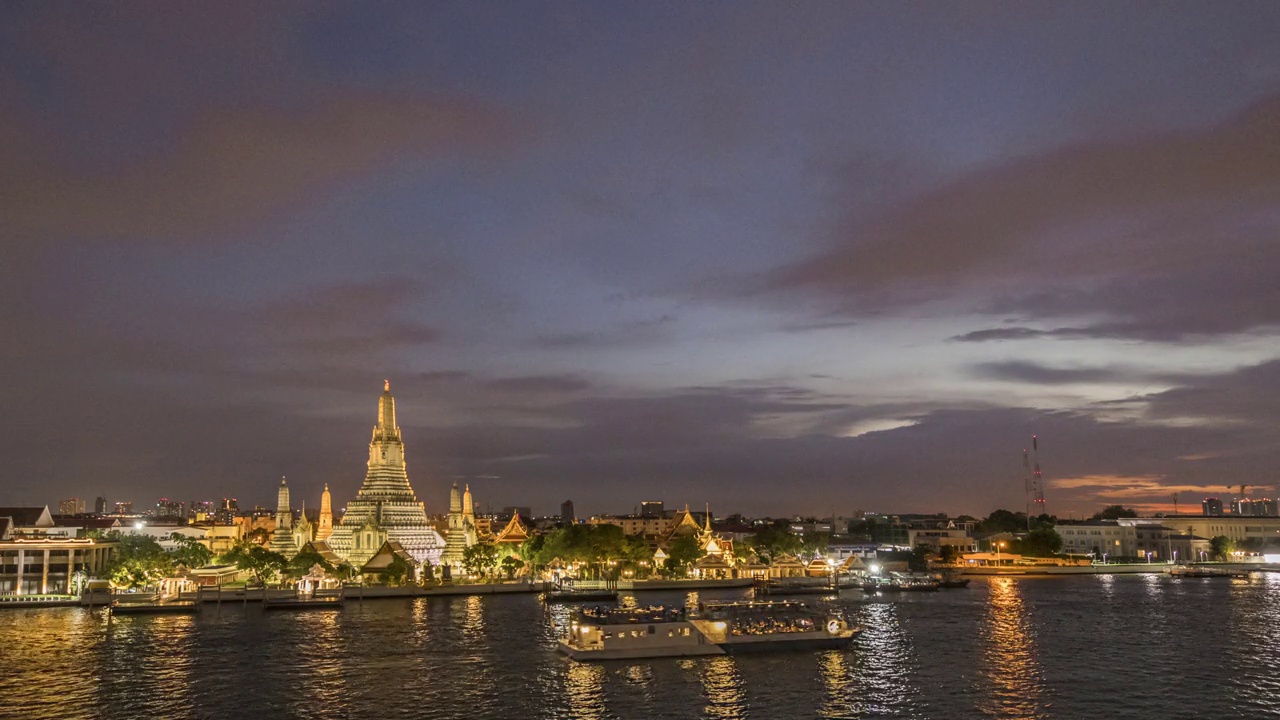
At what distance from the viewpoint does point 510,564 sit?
120 metres

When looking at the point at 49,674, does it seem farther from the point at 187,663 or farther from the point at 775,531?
the point at 775,531

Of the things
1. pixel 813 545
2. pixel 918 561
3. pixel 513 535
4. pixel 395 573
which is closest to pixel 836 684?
pixel 395 573

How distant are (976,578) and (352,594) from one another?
8891 cm

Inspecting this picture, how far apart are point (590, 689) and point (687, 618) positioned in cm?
1286

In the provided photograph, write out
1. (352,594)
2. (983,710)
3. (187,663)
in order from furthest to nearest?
(352,594) < (187,663) < (983,710)

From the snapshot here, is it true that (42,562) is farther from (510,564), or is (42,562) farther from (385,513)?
(510,564)

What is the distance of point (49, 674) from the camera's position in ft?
173

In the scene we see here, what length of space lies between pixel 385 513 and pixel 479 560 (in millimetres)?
14898

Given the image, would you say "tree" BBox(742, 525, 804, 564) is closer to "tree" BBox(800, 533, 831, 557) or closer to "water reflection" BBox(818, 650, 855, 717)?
"tree" BBox(800, 533, 831, 557)

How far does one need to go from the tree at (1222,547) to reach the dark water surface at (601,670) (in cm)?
10291

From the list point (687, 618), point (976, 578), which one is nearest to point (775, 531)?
point (976, 578)

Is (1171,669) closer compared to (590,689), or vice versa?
(590,689)

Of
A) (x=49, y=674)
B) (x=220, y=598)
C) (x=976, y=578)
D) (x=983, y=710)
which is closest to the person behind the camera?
(x=983, y=710)

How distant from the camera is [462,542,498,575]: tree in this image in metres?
118
